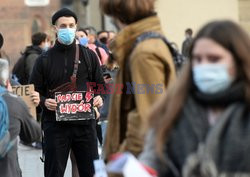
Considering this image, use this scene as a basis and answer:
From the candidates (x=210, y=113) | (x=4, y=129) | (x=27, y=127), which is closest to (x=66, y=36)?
(x=27, y=127)

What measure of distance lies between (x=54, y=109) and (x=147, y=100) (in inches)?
132

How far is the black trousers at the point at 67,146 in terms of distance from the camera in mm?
8008

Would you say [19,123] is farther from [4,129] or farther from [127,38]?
[127,38]

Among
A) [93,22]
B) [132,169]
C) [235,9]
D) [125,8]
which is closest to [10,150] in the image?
[125,8]

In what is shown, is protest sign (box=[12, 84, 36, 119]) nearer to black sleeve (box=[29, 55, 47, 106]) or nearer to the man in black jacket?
black sleeve (box=[29, 55, 47, 106])

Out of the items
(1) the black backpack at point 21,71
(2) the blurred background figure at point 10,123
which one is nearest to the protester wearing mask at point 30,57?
(1) the black backpack at point 21,71

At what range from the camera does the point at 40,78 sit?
8156mm

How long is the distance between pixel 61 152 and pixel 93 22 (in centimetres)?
2267

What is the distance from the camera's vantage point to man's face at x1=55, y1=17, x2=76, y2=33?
27.4ft

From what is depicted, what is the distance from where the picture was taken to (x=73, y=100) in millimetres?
8289

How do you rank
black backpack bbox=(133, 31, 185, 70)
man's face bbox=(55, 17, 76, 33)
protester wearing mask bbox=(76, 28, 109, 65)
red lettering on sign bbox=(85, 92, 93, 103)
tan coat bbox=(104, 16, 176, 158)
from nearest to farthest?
1. tan coat bbox=(104, 16, 176, 158)
2. black backpack bbox=(133, 31, 185, 70)
3. red lettering on sign bbox=(85, 92, 93, 103)
4. man's face bbox=(55, 17, 76, 33)
5. protester wearing mask bbox=(76, 28, 109, 65)

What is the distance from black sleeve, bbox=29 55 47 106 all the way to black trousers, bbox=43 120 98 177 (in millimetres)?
328

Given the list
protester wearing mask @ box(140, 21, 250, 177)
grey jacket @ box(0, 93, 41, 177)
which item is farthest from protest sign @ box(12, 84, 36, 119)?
protester wearing mask @ box(140, 21, 250, 177)

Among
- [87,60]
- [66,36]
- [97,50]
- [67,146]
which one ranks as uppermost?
[66,36]
